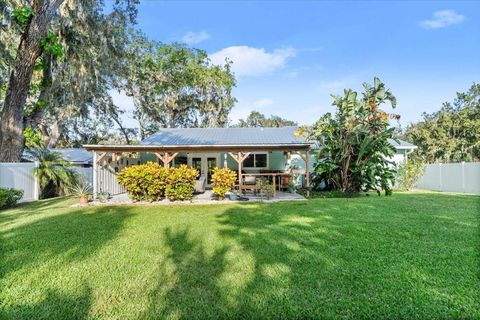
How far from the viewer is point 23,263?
4270 millimetres

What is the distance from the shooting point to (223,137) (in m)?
16.1

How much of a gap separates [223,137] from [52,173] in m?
8.50

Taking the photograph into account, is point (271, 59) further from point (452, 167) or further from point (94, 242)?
point (94, 242)

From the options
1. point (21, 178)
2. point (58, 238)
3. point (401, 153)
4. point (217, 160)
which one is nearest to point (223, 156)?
point (217, 160)

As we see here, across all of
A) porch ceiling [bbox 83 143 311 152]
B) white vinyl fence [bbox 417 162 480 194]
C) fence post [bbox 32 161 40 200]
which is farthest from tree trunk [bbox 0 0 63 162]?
white vinyl fence [bbox 417 162 480 194]

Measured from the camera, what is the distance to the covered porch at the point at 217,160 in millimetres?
11883

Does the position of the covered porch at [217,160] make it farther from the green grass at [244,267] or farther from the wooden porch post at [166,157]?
the green grass at [244,267]

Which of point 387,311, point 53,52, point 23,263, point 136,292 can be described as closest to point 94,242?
point 23,263

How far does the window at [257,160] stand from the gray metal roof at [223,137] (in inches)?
39.3

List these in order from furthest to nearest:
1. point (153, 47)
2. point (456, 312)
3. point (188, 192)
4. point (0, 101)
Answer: point (153, 47) → point (0, 101) → point (188, 192) → point (456, 312)

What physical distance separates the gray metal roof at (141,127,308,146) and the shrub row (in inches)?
161

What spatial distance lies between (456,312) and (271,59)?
1795cm

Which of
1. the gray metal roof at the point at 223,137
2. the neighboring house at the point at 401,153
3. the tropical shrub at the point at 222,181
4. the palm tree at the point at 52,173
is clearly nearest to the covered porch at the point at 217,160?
the gray metal roof at the point at 223,137

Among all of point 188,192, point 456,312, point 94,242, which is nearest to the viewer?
point 456,312
